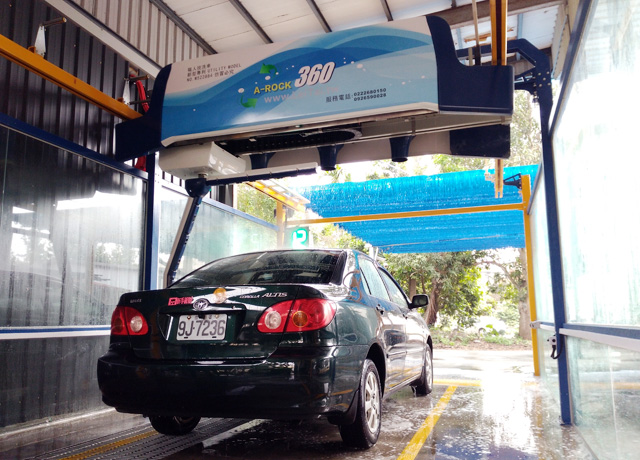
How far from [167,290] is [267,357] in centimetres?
83

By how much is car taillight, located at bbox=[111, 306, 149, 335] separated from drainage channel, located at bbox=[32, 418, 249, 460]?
836mm

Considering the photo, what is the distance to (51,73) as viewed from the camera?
432 centimetres

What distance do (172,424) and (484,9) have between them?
6.12 meters

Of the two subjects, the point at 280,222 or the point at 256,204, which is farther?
the point at 256,204

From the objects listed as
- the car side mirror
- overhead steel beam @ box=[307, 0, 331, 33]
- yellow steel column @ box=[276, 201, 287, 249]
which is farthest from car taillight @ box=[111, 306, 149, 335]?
yellow steel column @ box=[276, 201, 287, 249]

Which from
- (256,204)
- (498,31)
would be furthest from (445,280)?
(498,31)

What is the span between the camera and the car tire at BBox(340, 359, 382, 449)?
11.2 ft

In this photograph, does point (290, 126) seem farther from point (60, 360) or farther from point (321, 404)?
point (60, 360)

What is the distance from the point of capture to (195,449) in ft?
11.8

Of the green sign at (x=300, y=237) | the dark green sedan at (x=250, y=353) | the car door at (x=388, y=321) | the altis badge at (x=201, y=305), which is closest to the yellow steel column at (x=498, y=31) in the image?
the car door at (x=388, y=321)

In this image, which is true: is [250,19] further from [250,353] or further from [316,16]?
[250,353]

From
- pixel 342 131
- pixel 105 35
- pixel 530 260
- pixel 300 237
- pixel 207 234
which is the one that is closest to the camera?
pixel 342 131

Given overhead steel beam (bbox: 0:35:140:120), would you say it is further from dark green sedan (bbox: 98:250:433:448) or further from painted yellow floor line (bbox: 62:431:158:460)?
painted yellow floor line (bbox: 62:431:158:460)

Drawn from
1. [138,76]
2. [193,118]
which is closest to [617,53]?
[193,118]
